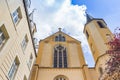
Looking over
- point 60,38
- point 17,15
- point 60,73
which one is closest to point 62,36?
point 60,38

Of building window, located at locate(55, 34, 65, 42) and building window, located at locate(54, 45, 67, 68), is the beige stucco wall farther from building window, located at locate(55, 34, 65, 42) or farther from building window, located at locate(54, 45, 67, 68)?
building window, located at locate(55, 34, 65, 42)

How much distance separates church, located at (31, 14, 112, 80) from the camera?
20938 millimetres

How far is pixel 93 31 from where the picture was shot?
25797 millimetres

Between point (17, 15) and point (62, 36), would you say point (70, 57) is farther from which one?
point (17, 15)

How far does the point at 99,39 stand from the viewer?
931 inches

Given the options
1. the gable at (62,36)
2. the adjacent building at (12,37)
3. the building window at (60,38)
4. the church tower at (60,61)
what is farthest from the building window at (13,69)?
the building window at (60,38)

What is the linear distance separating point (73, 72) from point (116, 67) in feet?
43.1

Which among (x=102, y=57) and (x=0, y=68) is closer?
(x=0, y=68)

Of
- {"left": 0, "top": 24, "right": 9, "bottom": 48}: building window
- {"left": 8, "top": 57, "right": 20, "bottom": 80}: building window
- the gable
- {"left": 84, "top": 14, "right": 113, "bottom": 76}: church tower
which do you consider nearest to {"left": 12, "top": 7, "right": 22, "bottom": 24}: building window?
{"left": 0, "top": 24, "right": 9, "bottom": 48}: building window

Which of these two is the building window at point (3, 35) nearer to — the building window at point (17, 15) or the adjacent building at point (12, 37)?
the adjacent building at point (12, 37)

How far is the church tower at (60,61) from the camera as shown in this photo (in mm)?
21016

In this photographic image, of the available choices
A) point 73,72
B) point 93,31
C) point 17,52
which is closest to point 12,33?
point 17,52

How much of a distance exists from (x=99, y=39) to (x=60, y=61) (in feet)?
22.4

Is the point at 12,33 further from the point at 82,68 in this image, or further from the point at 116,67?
the point at 82,68
